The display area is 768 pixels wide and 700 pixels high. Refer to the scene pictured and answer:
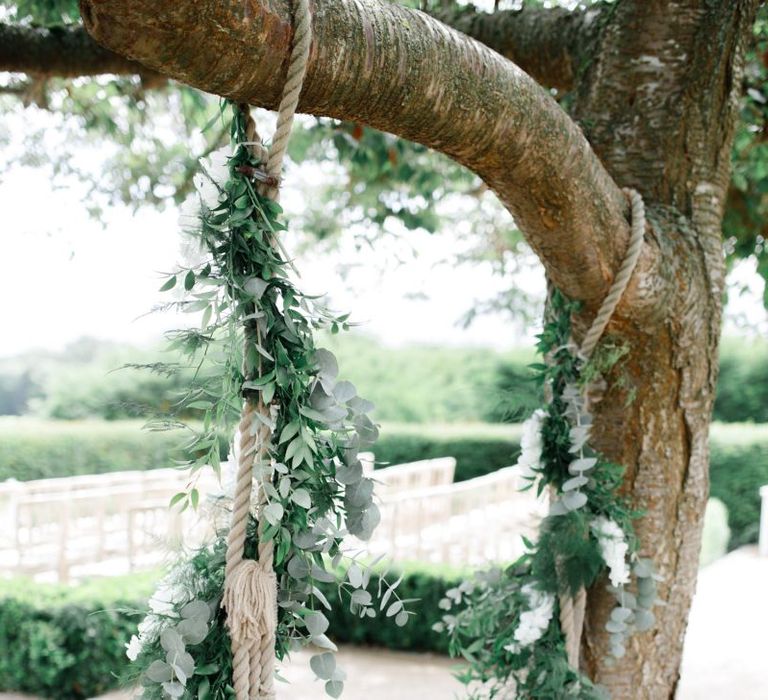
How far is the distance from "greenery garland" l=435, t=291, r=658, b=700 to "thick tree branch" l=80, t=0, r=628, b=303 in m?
0.22

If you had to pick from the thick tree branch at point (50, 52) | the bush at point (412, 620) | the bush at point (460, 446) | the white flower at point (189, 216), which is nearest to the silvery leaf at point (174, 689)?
the white flower at point (189, 216)

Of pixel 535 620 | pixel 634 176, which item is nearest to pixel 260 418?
pixel 535 620

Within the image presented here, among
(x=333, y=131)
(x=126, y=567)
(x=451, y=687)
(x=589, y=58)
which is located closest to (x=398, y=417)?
(x=126, y=567)

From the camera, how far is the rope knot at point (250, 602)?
3.28 feet

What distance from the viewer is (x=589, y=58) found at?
203cm

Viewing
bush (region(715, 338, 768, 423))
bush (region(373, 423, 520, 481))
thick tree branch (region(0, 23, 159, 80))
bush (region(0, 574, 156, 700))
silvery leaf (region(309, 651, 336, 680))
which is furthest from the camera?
bush (region(715, 338, 768, 423))

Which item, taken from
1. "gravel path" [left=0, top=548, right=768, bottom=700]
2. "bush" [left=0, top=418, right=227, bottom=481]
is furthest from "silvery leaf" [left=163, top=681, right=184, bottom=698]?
"bush" [left=0, top=418, right=227, bottom=481]

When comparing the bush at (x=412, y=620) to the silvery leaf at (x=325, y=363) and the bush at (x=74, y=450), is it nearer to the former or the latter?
the silvery leaf at (x=325, y=363)

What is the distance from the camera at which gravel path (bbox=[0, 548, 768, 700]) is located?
480cm

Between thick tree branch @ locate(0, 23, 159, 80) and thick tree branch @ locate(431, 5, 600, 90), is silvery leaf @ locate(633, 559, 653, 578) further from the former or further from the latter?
thick tree branch @ locate(0, 23, 159, 80)

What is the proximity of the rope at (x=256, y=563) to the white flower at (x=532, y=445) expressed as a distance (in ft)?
3.01

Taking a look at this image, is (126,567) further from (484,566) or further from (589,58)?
(589,58)

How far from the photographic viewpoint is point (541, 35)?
231 cm

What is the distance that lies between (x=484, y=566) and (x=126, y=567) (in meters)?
5.05
